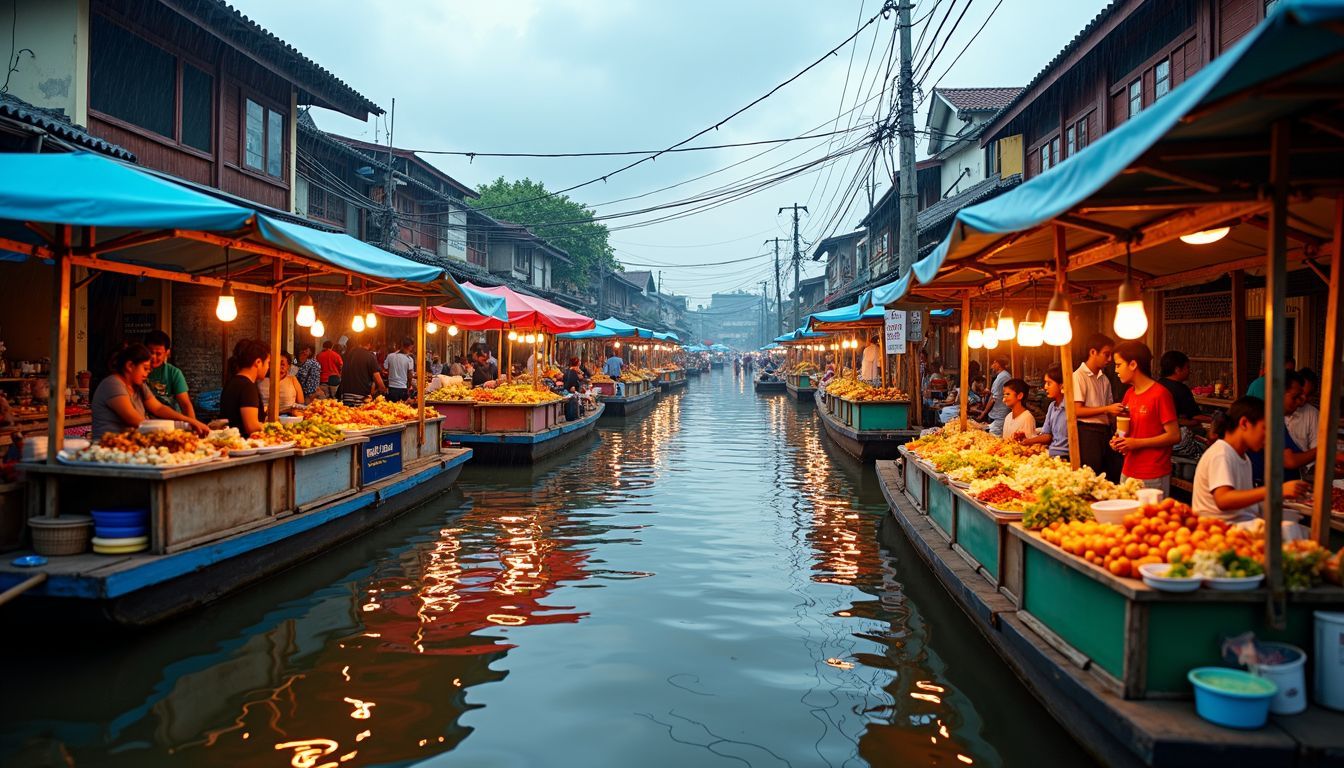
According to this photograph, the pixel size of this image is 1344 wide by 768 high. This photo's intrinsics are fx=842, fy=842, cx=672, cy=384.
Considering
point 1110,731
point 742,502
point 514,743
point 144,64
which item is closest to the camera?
point 1110,731

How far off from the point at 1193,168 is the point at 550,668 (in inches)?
202

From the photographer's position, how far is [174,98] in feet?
49.5

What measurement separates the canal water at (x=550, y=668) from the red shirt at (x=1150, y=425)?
197cm

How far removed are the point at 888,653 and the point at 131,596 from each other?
5.47 metres

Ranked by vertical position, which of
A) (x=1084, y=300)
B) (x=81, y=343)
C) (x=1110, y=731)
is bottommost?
(x=1110, y=731)

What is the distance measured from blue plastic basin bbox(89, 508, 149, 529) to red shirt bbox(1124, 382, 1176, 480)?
7790 mm

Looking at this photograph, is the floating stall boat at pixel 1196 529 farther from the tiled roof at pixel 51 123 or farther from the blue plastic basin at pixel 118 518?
the tiled roof at pixel 51 123

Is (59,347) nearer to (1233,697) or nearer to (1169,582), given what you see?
(1169,582)

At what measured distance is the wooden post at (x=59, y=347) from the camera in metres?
6.32

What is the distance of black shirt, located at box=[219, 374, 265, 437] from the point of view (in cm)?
852

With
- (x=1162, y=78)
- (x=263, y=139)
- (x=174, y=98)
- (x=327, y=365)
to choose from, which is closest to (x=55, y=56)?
(x=174, y=98)

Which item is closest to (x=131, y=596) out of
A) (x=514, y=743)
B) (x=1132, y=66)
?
(x=514, y=743)

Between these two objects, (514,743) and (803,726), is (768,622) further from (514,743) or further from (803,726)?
(514,743)

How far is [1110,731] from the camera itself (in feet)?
13.3
